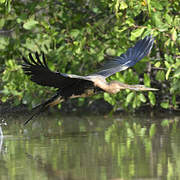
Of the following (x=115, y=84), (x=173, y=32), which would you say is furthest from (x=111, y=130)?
(x=173, y=32)

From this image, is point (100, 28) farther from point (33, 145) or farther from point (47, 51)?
point (33, 145)

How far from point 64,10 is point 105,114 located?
8.80 feet

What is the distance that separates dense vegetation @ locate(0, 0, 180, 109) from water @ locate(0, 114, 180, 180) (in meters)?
0.67

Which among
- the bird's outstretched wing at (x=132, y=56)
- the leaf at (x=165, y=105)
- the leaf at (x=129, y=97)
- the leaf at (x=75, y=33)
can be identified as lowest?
the leaf at (x=165, y=105)

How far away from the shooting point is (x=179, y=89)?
914 cm

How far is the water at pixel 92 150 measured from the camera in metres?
4.82

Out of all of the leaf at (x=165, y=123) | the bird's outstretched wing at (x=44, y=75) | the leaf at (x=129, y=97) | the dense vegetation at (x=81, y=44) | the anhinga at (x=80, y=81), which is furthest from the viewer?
the leaf at (x=129, y=97)

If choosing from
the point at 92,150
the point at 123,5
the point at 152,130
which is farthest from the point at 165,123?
the point at 92,150

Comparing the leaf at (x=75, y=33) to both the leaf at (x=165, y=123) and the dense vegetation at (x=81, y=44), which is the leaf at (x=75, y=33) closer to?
the dense vegetation at (x=81, y=44)

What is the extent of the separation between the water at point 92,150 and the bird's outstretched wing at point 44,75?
848mm

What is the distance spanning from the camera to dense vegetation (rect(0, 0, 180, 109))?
9094 millimetres

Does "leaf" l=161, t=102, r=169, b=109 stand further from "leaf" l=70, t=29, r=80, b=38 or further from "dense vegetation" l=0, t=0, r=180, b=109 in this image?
"leaf" l=70, t=29, r=80, b=38

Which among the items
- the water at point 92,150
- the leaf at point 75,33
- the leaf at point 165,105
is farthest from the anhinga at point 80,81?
the leaf at point 165,105

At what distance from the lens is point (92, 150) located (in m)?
6.22
